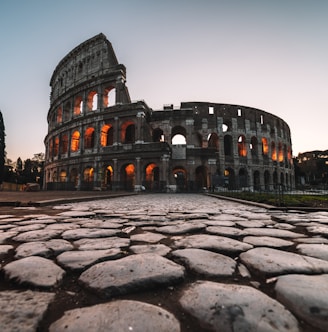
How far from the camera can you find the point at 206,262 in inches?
45.4

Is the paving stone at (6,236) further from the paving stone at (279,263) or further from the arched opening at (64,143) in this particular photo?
the arched opening at (64,143)

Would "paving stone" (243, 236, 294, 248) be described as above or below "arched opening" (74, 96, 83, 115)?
below

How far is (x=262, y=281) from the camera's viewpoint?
0.96m

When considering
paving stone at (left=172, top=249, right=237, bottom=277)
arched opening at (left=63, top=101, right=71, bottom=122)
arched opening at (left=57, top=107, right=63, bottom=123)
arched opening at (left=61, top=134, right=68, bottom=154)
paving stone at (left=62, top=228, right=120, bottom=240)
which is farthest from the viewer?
arched opening at (left=57, top=107, right=63, bottom=123)

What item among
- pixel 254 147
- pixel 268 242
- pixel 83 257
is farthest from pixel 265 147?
pixel 83 257

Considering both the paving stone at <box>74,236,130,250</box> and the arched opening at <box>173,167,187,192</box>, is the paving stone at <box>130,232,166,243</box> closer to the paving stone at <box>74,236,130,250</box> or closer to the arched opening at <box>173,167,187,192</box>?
the paving stone at <box>74,236,130,250</box>

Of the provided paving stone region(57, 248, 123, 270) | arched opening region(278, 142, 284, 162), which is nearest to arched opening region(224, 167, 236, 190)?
arched opening region(278, 142, 284, 162)

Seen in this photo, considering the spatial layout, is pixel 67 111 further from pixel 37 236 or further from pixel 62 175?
pixel 37 236

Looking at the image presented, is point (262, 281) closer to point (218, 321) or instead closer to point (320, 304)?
point (320, 304)

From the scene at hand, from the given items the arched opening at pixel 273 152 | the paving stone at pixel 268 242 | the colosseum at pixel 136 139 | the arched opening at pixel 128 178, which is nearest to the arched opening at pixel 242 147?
the colosseum at pixel 136 139

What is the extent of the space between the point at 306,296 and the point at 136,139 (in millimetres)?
18782

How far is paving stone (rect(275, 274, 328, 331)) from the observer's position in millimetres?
664

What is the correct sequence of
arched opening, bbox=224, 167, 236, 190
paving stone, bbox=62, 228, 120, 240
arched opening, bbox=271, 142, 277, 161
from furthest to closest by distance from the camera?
arched opening, bbox=271, 142, 277, 161
arched opening, bbox=224, 167, 236, 190
paving stone, bbox=62, 228, 120, 240

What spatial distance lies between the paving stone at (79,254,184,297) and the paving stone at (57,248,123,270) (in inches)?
3.9
